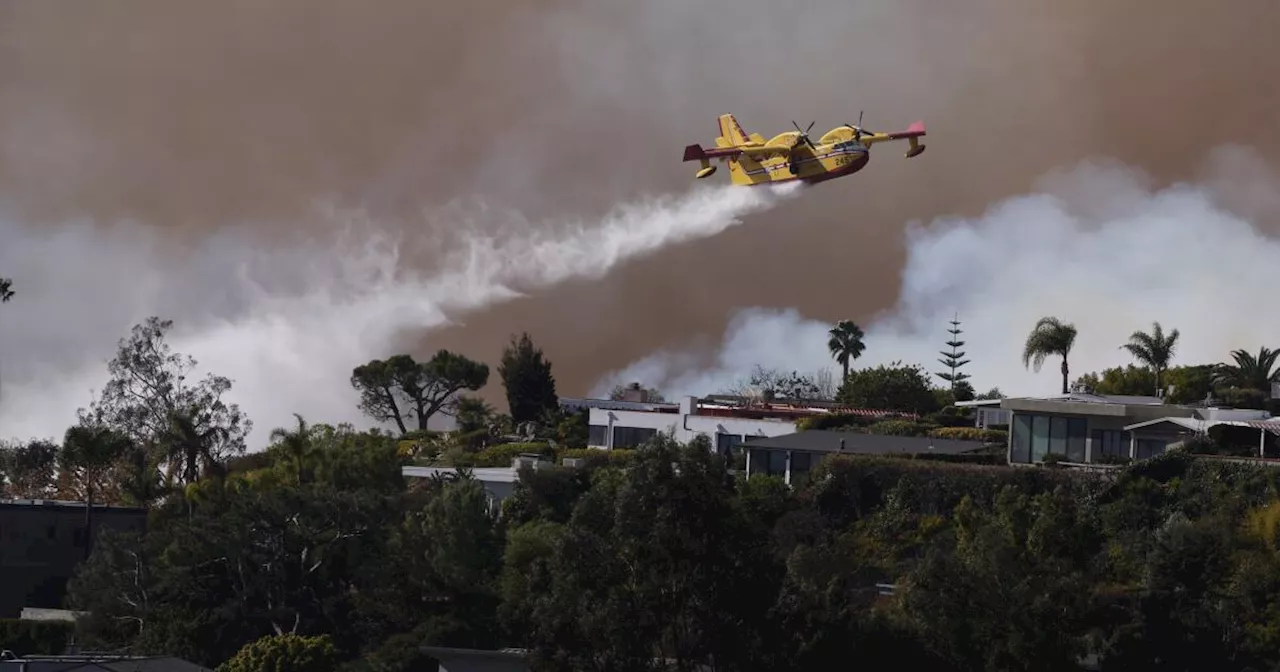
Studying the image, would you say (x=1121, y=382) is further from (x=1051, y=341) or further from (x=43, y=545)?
(x=43, y=545)

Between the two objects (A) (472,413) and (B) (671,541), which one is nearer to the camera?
(B) (671,541)

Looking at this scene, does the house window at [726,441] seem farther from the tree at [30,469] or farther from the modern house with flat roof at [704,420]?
the tree at [30,469]

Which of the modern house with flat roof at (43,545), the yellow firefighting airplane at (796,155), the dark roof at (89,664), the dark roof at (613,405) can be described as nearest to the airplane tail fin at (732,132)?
the yellow firefighting airplane at (796,155)

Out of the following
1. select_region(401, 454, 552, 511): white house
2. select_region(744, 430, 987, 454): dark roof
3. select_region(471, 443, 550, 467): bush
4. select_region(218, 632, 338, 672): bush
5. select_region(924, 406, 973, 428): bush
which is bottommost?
select_region(218, 632, 338, 672): bush

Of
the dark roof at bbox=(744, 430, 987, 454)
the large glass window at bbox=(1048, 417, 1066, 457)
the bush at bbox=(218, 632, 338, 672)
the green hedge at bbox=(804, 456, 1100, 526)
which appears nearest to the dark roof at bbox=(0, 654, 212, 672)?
the bush at bbox=(218, 632, 338, 672)

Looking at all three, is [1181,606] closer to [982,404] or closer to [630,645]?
[630,645]

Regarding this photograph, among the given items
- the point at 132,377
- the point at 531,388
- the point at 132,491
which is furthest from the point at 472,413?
the point at 132,491

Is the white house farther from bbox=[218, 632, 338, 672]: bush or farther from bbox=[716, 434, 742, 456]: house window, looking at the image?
bbox=[218, 632, 338, 672]: bush
